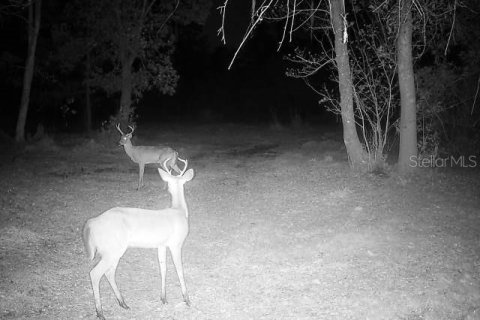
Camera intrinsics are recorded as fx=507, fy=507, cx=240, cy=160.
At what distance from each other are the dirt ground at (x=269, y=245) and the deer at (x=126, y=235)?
44cm

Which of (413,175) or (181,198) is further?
(413,175)

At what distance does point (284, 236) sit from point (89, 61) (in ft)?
61.9

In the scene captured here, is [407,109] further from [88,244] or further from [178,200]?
[88,244]

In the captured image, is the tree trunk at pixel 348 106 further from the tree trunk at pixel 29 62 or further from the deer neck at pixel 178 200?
the tree trunk at pixel 29 62

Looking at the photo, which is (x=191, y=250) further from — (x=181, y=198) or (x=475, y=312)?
(x=475, y=312)

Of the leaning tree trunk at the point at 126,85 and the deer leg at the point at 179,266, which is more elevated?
the leaning tree trunk at the point at 126,85

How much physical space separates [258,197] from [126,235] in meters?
5.69

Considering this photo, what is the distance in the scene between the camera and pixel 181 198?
20.0 feet

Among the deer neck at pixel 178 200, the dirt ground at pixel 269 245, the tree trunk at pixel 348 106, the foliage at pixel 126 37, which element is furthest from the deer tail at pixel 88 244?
the foliage at pixel 126 37

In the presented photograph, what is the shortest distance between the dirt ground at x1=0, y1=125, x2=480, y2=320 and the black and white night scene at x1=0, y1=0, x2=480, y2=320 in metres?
0.03

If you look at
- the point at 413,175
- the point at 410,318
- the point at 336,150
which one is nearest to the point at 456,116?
the point at 336,150

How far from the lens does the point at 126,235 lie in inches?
213

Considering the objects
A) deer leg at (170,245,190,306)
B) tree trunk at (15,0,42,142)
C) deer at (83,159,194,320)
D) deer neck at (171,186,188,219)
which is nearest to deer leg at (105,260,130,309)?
deer at (83,159,194,320)

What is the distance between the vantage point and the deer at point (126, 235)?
17.4 ft
